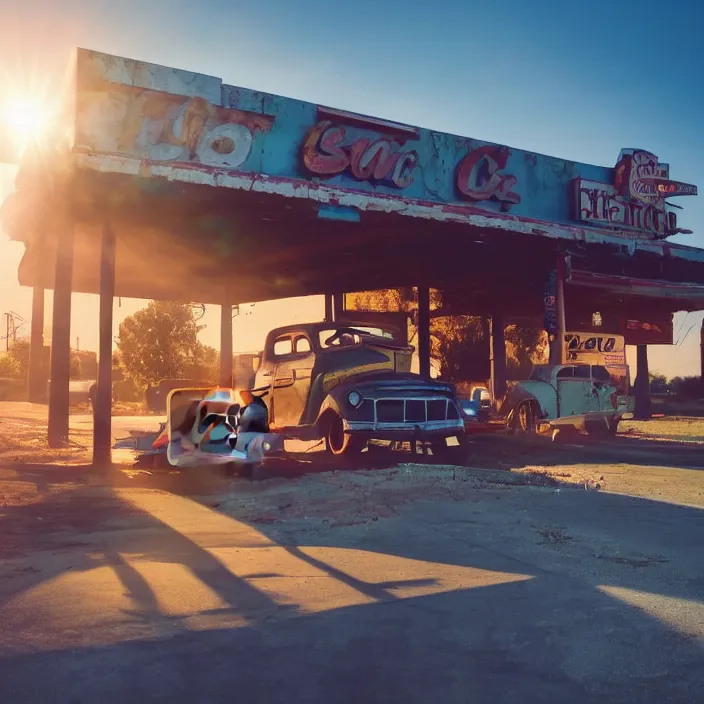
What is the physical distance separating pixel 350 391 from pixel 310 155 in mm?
5289

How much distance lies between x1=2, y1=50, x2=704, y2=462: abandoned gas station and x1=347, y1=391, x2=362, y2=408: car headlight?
160 inches

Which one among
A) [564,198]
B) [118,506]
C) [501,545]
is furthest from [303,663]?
[564,198]

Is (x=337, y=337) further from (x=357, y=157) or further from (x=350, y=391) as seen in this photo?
(x=357, y=157)

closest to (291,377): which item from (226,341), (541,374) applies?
(541,374)

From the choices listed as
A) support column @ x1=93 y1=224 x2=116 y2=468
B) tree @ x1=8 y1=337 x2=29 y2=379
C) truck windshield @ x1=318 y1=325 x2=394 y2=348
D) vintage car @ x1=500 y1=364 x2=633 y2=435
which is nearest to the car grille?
truck windshield @ x1=318 y1=325 x2=394 y2=348

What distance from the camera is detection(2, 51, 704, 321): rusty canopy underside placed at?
12.5 meters

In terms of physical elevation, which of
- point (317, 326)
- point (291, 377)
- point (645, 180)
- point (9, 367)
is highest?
point (645, 180)

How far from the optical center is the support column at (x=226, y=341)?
23.8 metres

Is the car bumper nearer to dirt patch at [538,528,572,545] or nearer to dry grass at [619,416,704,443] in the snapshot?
dirt patch at [538,528,572,545]

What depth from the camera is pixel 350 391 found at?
36.6ft

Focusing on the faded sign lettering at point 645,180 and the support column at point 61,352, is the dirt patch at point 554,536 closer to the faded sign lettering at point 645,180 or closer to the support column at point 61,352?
the support column at point 61,352

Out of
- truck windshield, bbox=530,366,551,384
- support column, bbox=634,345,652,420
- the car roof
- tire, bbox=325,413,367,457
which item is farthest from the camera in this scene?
support column, bbox=634,345,652,420

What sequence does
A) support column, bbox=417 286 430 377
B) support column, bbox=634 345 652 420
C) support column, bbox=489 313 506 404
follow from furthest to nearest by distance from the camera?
support column, bbox=634 345 652 420 < support column, bbox=489 313 506 404 < support column, bbox=417 286 430 377

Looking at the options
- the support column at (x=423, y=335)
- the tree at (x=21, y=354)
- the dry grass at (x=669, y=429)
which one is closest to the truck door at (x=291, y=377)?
the dry grass at (x=669, y=429)
